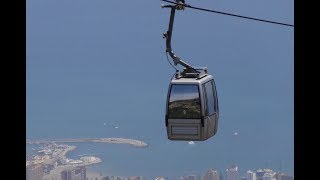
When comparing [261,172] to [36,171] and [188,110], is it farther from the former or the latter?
[188,110]

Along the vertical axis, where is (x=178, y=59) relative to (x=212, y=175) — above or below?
above

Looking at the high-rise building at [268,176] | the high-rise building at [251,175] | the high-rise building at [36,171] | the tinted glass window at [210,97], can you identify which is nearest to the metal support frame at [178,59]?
the tinted glass window at [210,97]

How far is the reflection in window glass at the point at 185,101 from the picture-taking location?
6629mm

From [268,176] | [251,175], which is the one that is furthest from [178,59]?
[268,176]

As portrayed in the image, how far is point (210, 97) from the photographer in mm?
7000

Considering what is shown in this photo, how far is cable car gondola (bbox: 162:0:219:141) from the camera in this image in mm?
6559

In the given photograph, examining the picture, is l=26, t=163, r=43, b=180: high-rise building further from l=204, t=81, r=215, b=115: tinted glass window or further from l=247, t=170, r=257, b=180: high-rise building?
l=204, t=81, r=215, b=115: tinted glass window

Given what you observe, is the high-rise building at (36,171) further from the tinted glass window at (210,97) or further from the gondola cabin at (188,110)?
the gondola cabin at (188,110)

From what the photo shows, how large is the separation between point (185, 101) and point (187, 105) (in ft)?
0.17

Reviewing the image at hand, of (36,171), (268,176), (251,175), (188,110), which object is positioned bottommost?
(268,176)
